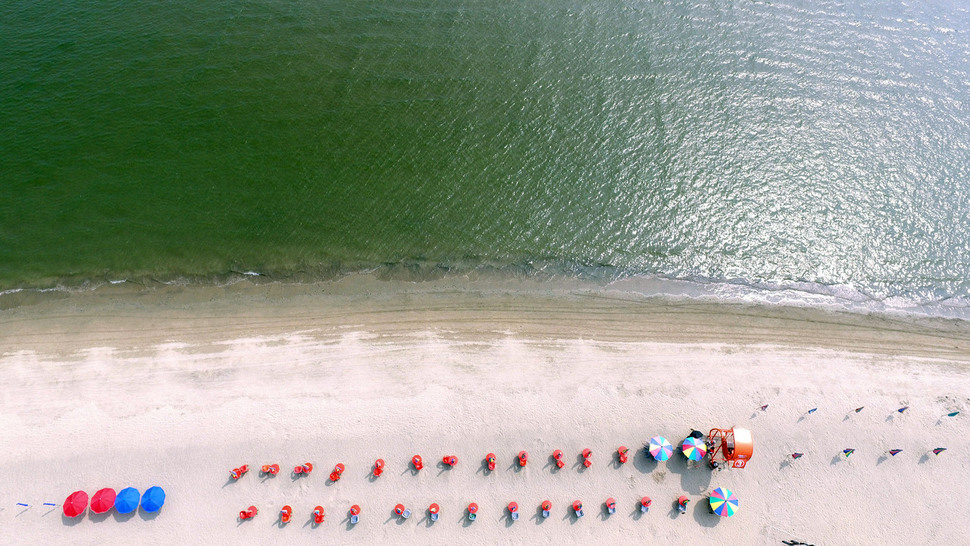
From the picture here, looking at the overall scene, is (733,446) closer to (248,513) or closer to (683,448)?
(683,448)

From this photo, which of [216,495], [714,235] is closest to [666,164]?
[714,235]

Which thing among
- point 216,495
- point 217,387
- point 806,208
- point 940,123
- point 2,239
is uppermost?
point 940,123

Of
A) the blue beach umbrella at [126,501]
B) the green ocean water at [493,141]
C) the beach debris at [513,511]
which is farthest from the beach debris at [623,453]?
the blue beach umbrella at [126,501]

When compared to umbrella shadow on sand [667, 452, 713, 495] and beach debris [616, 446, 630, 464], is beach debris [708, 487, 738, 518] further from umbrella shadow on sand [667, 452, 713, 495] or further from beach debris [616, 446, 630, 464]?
beach debris [616, 446, 630, 464]

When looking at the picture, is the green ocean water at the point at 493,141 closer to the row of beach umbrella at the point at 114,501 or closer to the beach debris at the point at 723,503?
the row of beach umbrella at the point at 114,501

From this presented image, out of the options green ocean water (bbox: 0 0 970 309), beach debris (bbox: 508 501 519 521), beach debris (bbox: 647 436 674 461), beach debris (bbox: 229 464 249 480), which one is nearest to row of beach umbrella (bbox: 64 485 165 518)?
beach debris (bbox: 229 464 249 480)

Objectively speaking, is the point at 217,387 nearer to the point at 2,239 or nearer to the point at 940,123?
the point at 2,239
